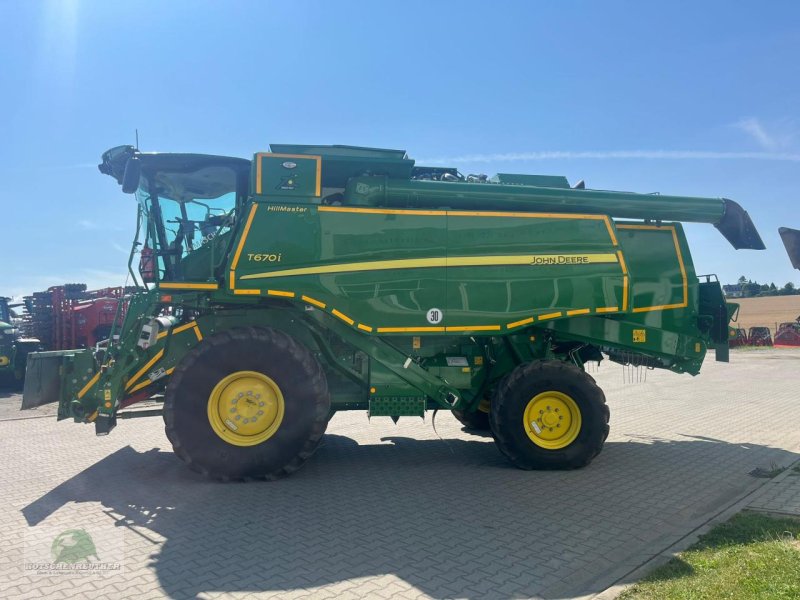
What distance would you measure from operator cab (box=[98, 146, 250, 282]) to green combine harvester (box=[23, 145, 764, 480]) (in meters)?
0.02

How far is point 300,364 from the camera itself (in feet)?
22.4

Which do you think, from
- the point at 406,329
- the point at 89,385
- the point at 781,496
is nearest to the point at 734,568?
the point at 781,496

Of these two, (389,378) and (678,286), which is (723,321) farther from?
(389,378)

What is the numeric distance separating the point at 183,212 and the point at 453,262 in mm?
3306

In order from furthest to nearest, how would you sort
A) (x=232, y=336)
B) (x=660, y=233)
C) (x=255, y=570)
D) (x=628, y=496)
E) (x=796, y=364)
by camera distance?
(x=796, y=364)
(x=660, y=233)
(x=232, y=336)
(x=628, y=496)
(x=255, y=570)

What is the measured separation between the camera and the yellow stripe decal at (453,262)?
A: 6914mm

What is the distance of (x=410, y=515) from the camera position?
222 inches

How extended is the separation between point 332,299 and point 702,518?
4146mm

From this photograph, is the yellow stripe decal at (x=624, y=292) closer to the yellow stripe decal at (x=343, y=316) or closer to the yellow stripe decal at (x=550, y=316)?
the yellow stripe decal at (x=550, y=316)

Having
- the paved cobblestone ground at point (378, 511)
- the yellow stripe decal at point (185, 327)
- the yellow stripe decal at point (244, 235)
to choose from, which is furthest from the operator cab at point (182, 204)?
the paved cobblestone ground at point (378, 511)

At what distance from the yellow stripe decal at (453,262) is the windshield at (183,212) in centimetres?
116

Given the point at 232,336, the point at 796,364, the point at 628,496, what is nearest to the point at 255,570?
the point at 232,336

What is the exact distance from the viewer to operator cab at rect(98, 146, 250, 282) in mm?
7258

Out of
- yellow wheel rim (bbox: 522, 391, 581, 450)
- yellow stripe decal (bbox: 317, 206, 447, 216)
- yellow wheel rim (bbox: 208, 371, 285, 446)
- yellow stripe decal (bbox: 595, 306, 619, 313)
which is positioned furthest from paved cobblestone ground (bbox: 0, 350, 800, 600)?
yellow stripe decal (bbox: 317, 206, 447, 216)
